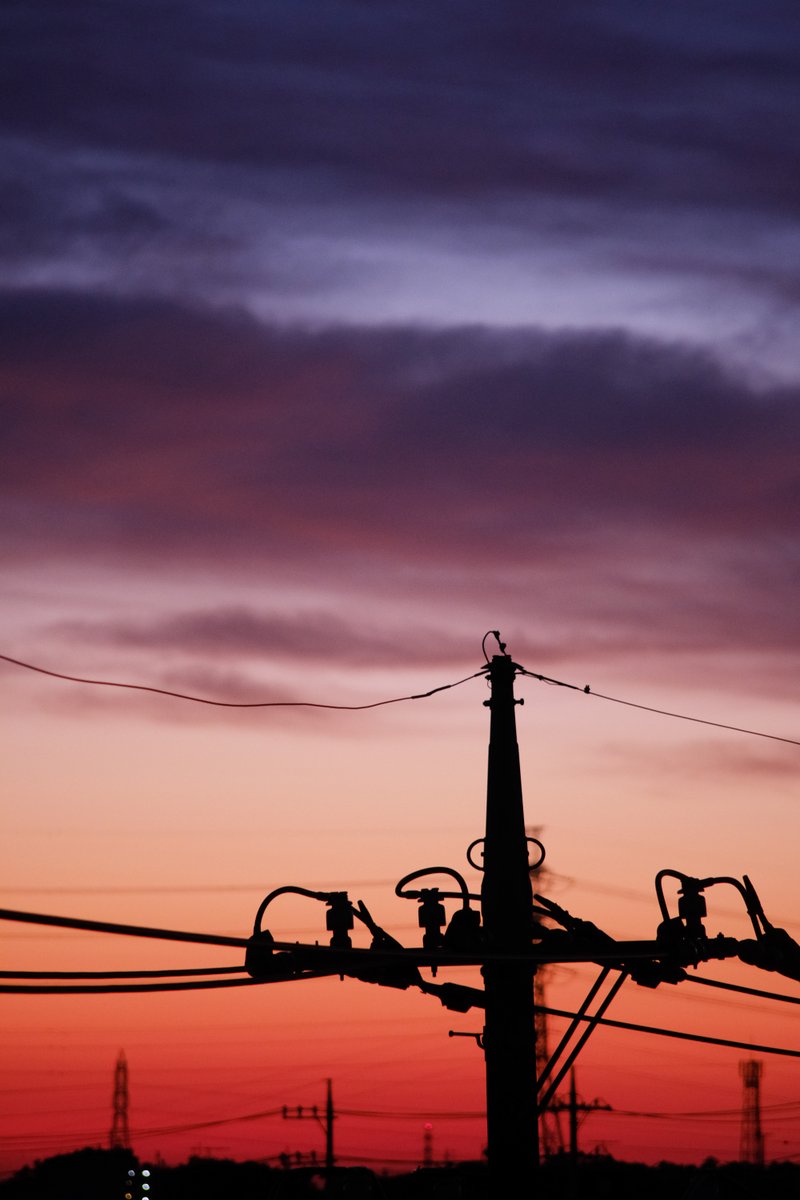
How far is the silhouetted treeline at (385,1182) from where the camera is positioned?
89.4 ft

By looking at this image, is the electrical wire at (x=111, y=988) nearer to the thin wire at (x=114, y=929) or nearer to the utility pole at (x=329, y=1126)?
the thin wire at (x=114, y=929)

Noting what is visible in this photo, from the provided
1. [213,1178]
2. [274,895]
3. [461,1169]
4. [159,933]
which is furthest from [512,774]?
[213,1178]

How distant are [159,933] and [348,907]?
8570 mm

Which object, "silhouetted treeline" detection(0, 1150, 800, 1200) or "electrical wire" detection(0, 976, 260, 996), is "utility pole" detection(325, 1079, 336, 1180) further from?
"electrical wire" detection(0, 976, 260, 996)

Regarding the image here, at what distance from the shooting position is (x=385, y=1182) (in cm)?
3828

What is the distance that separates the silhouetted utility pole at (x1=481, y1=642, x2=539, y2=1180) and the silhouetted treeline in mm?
630

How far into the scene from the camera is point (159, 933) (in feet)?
50.1

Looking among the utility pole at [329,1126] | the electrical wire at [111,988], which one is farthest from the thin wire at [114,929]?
the utility pole at [329,1126]

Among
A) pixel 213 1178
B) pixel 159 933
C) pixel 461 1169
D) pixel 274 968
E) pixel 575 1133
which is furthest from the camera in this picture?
pixel 213 1178

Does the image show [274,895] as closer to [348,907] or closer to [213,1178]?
[348,907]

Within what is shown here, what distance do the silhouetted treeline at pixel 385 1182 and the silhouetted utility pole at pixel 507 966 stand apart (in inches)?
24.8

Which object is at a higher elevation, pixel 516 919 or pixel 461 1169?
pixel 516 919

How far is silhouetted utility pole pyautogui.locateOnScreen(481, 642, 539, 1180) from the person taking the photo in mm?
22328

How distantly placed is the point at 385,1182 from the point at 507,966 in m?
17.4
